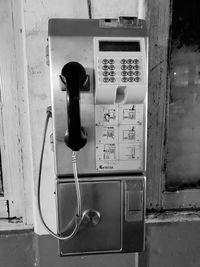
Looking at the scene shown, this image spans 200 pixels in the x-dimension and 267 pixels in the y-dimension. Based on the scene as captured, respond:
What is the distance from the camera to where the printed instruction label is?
30.8 inches

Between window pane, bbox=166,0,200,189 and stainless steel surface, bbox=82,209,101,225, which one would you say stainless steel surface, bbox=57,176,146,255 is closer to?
stainless steel surface, bbox=82,209,101,225

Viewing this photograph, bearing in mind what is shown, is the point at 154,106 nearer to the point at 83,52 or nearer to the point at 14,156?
the point at 83,52

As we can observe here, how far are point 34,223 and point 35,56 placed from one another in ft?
2.04

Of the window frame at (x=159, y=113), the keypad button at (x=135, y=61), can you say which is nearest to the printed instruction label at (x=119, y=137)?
the keypad button at (x=135, y=61)

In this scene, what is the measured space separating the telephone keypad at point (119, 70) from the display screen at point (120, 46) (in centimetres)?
3

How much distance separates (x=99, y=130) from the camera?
2.58ft

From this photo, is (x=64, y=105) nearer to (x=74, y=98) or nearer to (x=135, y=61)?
(x=74, y=98)

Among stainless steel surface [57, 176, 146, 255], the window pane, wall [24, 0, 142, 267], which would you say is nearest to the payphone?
stainless steel surface [57, 176, 146, 255]

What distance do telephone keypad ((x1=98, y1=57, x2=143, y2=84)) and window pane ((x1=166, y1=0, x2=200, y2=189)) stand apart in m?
0.39

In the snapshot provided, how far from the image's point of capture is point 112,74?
0.71m

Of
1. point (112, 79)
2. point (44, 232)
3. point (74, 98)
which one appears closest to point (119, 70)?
point (112, 79)

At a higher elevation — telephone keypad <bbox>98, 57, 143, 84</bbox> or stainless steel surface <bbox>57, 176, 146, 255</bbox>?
telephone keypad <bbox>98, 57, 143, 84</bbox>

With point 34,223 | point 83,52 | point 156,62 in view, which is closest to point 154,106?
point 156,62

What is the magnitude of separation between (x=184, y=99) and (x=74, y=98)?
0.56 meters
